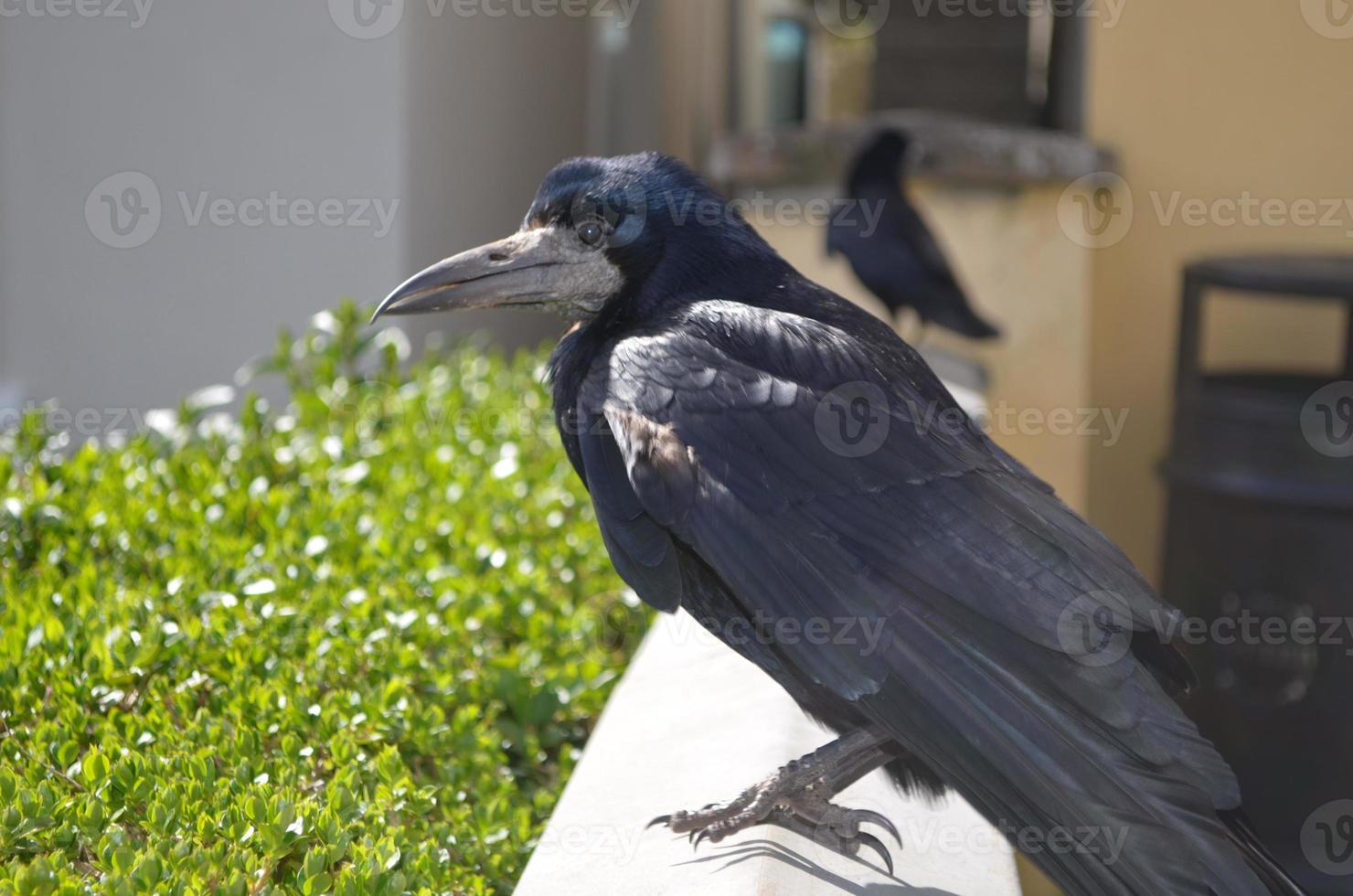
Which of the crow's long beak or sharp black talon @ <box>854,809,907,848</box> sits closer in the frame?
sharp black talon @ <box>854,809,907,848</box>

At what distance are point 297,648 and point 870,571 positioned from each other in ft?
3.94

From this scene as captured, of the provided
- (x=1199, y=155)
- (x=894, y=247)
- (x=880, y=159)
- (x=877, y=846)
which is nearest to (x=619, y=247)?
(x=877, y=846)

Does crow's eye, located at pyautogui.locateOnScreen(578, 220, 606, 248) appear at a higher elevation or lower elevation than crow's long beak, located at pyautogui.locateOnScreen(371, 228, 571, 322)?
higher

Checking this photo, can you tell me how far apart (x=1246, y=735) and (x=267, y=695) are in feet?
10.4

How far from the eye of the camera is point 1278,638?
13.8 ft

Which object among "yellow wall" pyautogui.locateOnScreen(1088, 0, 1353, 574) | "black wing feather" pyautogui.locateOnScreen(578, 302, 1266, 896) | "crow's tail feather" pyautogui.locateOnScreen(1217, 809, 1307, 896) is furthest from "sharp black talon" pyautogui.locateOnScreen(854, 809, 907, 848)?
"yellow wall" pyautogui.locateOnScreen(1088, 0, 1353, 574)

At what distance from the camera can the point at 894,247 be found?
5.03 metres

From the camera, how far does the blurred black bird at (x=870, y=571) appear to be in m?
1.76

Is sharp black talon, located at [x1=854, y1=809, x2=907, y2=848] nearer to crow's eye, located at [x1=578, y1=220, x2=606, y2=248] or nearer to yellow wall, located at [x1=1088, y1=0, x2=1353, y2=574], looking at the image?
crow's eye, located at [x1=578, y1=220, x2=606, y2=248]

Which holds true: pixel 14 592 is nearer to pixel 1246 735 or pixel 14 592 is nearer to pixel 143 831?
pixel 143 831

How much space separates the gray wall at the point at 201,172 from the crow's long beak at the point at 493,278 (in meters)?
3.59

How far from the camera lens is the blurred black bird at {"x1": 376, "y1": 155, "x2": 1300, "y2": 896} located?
5.78ft

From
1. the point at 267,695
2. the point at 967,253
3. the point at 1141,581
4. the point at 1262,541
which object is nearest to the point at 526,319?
the point at 967,253

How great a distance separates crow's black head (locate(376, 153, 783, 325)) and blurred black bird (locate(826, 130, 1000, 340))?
107 inches
